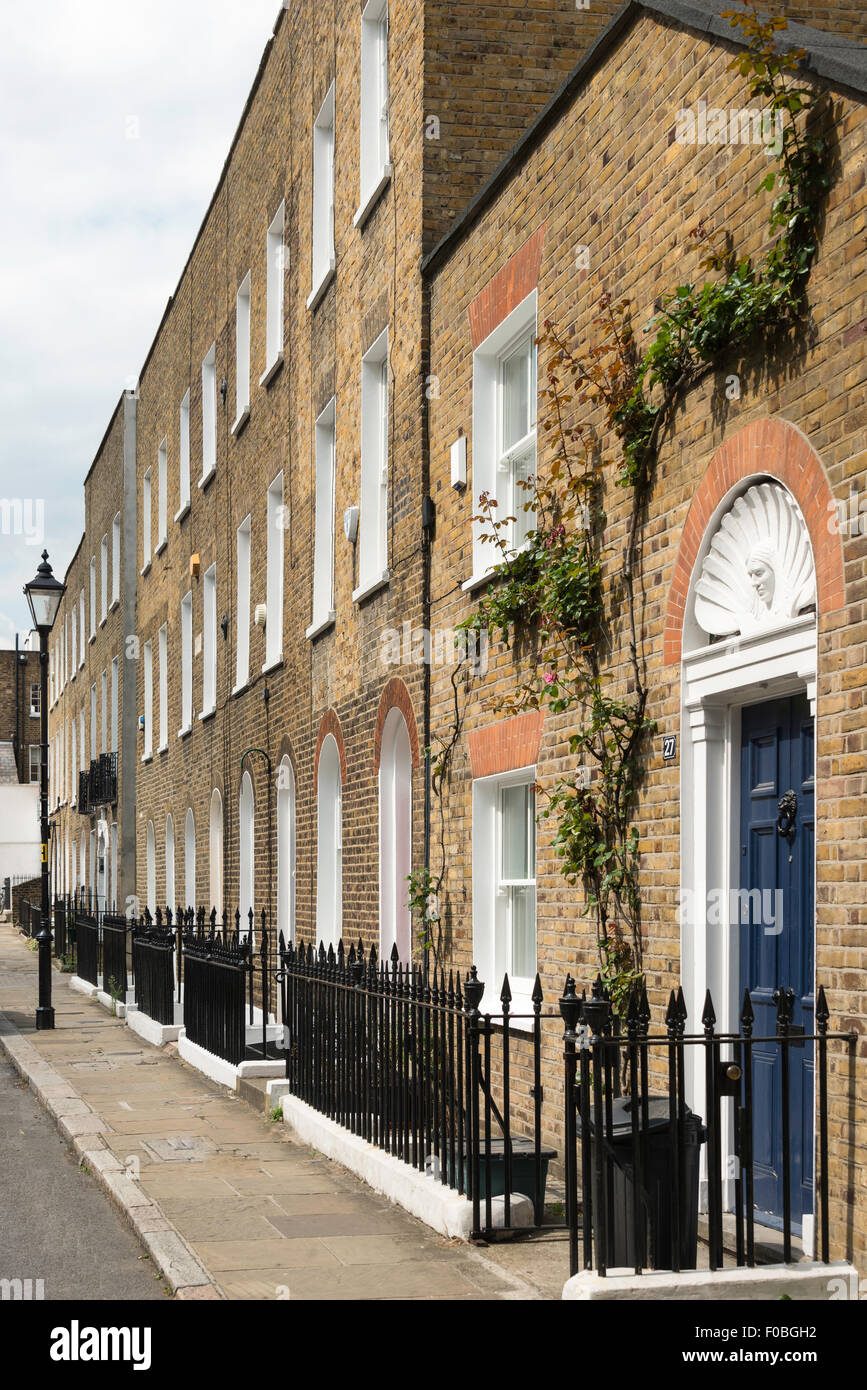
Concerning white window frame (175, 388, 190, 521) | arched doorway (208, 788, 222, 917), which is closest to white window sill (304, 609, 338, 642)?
arched doorway (208, 788, 222, 917)

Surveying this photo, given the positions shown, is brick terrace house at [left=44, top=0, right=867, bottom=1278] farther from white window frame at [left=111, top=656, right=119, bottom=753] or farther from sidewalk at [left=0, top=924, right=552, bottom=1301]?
white window frame at [left=111, top=656, right=119, bottom=753]

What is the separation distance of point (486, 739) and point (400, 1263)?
4.09m

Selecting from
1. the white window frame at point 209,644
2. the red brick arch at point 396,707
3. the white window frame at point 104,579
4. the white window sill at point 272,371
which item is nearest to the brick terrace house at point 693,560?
the red brick arch at point 396,707

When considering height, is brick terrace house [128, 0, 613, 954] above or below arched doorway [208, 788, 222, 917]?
above

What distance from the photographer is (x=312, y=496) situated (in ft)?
50.4

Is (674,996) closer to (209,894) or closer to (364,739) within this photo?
(364,739)

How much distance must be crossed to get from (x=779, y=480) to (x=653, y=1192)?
2803 mm

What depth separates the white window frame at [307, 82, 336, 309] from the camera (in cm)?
1517

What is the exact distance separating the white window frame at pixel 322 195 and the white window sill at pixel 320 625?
3109mm

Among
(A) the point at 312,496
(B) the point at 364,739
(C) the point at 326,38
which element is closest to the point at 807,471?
(B) the point at 364,739

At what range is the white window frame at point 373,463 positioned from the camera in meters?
13.3

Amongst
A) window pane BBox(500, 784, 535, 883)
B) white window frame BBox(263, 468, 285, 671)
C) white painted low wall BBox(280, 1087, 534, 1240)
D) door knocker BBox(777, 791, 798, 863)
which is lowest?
white painted low wall BBox(280, 1087, 534, 1240)

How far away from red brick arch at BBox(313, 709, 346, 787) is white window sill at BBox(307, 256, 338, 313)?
156 inches

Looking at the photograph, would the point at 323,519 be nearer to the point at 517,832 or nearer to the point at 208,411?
the point at 517,832
